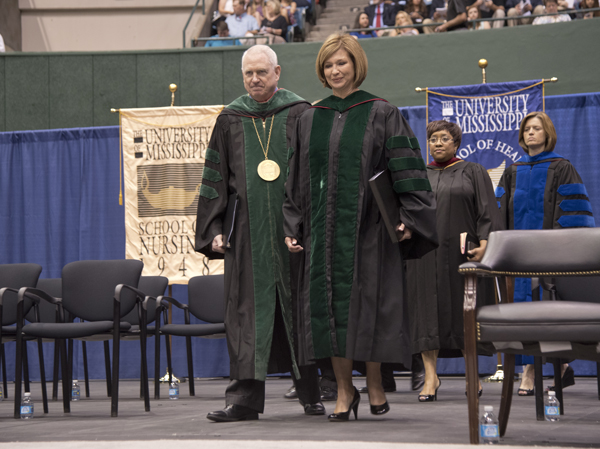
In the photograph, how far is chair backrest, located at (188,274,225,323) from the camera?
577 cm

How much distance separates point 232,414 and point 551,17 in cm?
662

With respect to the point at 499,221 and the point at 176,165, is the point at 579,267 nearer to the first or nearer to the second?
the point at 499,221

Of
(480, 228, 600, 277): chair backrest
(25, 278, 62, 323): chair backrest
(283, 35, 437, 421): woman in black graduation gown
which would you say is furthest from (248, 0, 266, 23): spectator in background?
(480, 228, 600, 277): chair backrest

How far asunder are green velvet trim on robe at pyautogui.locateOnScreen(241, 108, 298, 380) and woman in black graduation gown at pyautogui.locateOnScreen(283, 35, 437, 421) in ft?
0.45

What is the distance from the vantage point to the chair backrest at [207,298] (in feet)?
18.9

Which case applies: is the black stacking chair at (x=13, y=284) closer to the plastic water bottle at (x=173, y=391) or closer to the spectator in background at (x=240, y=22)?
the plastic water bottle at (x=173, y=391)

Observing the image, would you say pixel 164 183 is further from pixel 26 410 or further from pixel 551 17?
pixel 551 17

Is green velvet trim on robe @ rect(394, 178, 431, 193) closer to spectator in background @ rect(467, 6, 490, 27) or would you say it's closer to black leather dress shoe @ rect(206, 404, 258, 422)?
black leather dress shoe @ rect(206, 404, 258, 422)

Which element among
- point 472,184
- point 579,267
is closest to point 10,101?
point 472,184

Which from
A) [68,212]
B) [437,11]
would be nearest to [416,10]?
[437,11]

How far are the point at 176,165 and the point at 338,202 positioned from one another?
3.84 m

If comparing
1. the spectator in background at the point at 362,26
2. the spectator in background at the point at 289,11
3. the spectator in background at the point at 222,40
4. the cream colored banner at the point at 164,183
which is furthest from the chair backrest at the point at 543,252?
the spectator in background at the point at 289,11

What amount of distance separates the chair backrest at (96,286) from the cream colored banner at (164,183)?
6.72 ft

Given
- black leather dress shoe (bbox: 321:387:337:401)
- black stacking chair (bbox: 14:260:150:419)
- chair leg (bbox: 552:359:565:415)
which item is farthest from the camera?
black leather dress shoe (bbox: 321:387:337:401)
